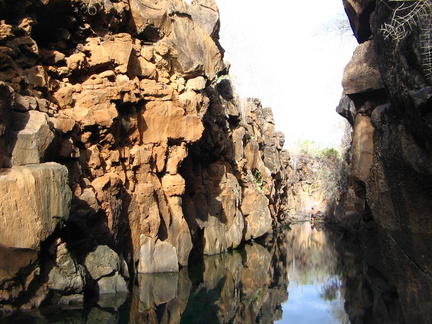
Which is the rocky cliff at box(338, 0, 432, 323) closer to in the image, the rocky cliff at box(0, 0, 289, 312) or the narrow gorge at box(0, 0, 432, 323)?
the narrow gorge at box(0, 0, 432, 323)

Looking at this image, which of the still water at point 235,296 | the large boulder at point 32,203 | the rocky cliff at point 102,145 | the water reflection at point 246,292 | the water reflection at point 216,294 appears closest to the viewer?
the large boulder at point 32,203

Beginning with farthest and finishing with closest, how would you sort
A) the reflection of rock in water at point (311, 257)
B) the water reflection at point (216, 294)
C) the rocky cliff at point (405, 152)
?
the reflection of rock in water at point (311, 257)
the water reflection at point (216, 294)
the rocky cliff at point (405, 152)

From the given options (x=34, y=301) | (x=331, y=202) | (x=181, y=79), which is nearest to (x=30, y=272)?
(x=34, y=301)

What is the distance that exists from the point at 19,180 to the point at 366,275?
42.1 feet

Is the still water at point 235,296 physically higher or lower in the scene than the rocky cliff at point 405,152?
lower

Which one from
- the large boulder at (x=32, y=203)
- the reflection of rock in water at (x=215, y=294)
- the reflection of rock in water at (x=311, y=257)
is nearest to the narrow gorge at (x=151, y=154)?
the large boulder at (x=32, y=203)

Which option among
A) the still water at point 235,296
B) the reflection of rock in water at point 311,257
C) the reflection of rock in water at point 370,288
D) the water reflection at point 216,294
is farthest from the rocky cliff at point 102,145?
the reflection of rock in water at point 370,288

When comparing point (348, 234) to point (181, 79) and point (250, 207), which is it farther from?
point (181, 79)

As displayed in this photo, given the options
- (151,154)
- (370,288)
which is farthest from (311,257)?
(151,154)

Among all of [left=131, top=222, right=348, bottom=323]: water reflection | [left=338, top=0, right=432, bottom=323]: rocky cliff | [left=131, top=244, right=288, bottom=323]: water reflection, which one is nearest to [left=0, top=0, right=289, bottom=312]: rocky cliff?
[left=131, top=244, right=288, bottom=323]: water reflection

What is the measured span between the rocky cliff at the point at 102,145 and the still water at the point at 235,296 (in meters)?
0.72

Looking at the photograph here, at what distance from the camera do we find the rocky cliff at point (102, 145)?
32.7 ft

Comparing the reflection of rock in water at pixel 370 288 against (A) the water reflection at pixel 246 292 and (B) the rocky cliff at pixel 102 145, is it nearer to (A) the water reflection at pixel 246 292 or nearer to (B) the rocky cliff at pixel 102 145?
(A) the water reflection at pixel 246 292

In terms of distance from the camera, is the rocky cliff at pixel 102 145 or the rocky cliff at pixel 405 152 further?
the rocky cliff at pixel 102 145
